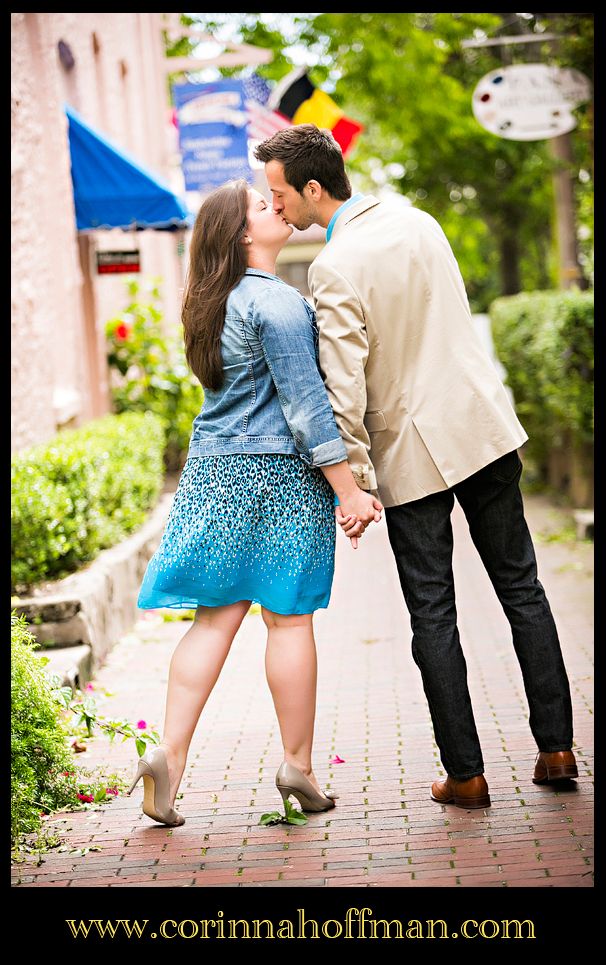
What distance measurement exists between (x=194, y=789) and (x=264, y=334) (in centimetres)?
159

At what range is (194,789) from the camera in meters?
4.11

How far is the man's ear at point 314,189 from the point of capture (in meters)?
3.59

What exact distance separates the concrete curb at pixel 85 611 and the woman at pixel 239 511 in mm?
1458

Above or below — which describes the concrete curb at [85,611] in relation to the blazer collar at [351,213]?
below

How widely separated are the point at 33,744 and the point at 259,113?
32.0 ft

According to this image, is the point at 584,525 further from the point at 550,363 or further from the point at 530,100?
the point at 530,100

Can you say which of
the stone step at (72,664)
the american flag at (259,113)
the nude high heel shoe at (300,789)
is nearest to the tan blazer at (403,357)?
the nude high heel shoe at (300,789)

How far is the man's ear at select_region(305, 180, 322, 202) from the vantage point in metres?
3.59

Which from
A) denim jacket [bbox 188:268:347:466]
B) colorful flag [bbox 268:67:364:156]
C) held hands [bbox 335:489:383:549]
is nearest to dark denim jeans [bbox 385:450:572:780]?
held hands [bbox 335:489:383:549]

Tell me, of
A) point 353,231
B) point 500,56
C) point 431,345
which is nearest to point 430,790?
point 431,345

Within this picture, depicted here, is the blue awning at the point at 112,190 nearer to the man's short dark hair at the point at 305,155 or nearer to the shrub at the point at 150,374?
the shrub at the point at 150,374

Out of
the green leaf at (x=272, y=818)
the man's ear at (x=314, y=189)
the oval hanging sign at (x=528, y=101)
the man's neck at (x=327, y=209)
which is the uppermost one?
the oval hanging sign at (x=528, y=101)
